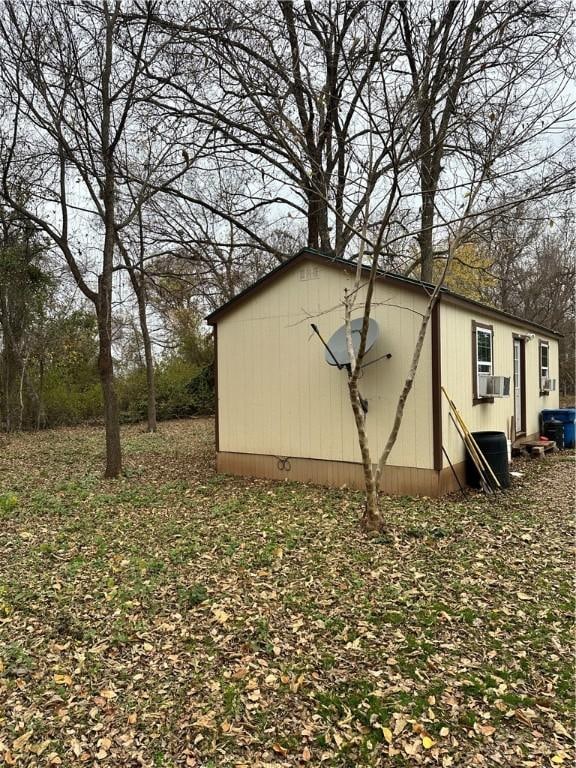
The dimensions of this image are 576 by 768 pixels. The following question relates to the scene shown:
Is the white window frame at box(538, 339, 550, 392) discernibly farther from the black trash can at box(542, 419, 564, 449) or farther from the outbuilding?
the outbuilding

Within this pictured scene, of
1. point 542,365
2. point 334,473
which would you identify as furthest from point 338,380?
point 542,365

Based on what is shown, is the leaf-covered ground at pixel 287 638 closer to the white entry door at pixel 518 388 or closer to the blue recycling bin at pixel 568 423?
the white entry door at pixel 518 388

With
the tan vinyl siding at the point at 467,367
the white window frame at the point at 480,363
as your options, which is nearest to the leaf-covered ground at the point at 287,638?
the tan vinyl siding at the point at 467,367

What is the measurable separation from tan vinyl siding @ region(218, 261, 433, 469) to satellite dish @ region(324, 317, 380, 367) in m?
0.29

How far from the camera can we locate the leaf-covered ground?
2.32 meters

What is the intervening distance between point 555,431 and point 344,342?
21.7 feet

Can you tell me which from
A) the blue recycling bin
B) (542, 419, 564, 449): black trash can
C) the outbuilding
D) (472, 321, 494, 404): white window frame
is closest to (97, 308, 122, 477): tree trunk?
the outbuilding

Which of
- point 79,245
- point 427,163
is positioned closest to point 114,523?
point 427,163

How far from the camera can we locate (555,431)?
34.5ft

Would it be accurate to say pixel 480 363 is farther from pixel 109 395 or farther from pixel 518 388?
pixel 109 395

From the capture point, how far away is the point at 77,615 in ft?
11.3

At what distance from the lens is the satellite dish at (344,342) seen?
6.23 metres

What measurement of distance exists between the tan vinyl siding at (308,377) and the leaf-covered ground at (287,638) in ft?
4.65

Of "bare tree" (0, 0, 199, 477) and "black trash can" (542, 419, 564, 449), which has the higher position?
"bare tree" (0, 0, 199, 477)
